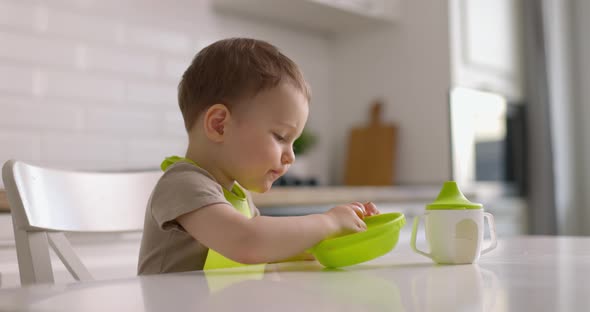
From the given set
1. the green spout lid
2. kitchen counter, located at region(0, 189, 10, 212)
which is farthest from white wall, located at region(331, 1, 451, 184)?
the green spout lid

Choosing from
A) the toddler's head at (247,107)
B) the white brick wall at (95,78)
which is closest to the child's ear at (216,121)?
the toddler's head at (247,107)

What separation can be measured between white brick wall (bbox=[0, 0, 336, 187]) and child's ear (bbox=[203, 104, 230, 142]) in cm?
145

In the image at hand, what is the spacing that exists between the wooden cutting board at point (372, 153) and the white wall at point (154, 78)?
0.07m

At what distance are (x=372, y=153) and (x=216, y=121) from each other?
2.39 m

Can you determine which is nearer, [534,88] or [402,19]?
[402,19]

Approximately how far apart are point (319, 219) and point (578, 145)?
3.44 metres

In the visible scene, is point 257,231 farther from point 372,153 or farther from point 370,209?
point 372,153

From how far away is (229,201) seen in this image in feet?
3.32

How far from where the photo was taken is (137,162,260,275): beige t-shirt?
2.67 ft

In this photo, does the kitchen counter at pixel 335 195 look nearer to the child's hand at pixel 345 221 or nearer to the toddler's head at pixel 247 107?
the toddler's head at pixel 247 107

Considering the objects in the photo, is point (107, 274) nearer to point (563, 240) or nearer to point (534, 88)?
point (563, 240)

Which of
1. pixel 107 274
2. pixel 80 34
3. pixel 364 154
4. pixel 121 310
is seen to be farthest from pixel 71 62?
pixel 121 310

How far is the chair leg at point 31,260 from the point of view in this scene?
90cm

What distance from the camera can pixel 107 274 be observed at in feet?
5.75
